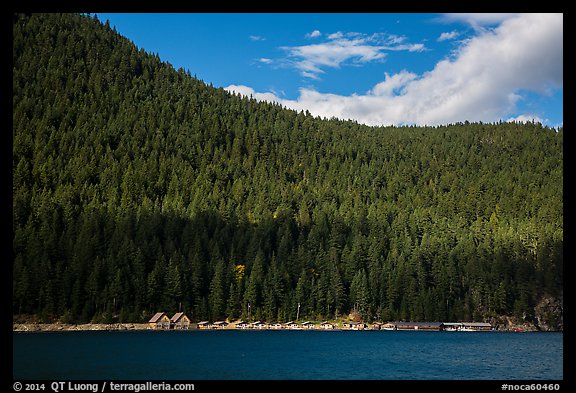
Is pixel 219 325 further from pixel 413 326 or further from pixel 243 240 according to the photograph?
pixel 413 326

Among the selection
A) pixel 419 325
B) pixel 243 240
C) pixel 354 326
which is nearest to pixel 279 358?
pixel 354 326

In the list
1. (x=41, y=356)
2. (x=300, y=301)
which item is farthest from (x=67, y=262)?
(x=41, y=356)

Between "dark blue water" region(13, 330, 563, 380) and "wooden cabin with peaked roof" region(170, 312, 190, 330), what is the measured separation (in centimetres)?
1762

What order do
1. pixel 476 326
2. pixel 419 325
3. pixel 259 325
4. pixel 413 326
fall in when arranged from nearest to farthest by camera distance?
pixel 259 325 → pixel 419 325 → pixel 413 326 → pixel 476 326

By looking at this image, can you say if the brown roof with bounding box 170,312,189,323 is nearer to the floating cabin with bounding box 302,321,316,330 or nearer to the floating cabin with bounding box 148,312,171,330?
the floating cabin with bounding box 148,312,171,330

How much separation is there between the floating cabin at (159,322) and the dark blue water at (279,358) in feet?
53.4

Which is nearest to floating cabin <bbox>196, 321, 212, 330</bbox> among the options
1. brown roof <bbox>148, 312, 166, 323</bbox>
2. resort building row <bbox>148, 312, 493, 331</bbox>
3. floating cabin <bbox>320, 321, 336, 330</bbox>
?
resort building row <bbox>148, 312, 493, 331</bbox>

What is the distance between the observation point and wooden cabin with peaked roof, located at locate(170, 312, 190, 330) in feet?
369

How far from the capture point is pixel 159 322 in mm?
111938

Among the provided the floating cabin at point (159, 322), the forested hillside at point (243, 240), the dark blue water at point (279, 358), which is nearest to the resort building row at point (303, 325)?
the floating cabin at point (159, 322)

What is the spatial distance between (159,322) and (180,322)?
418 centimetres

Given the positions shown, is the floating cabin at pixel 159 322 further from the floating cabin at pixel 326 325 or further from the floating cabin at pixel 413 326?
the floating cabin at pixel 413 326
